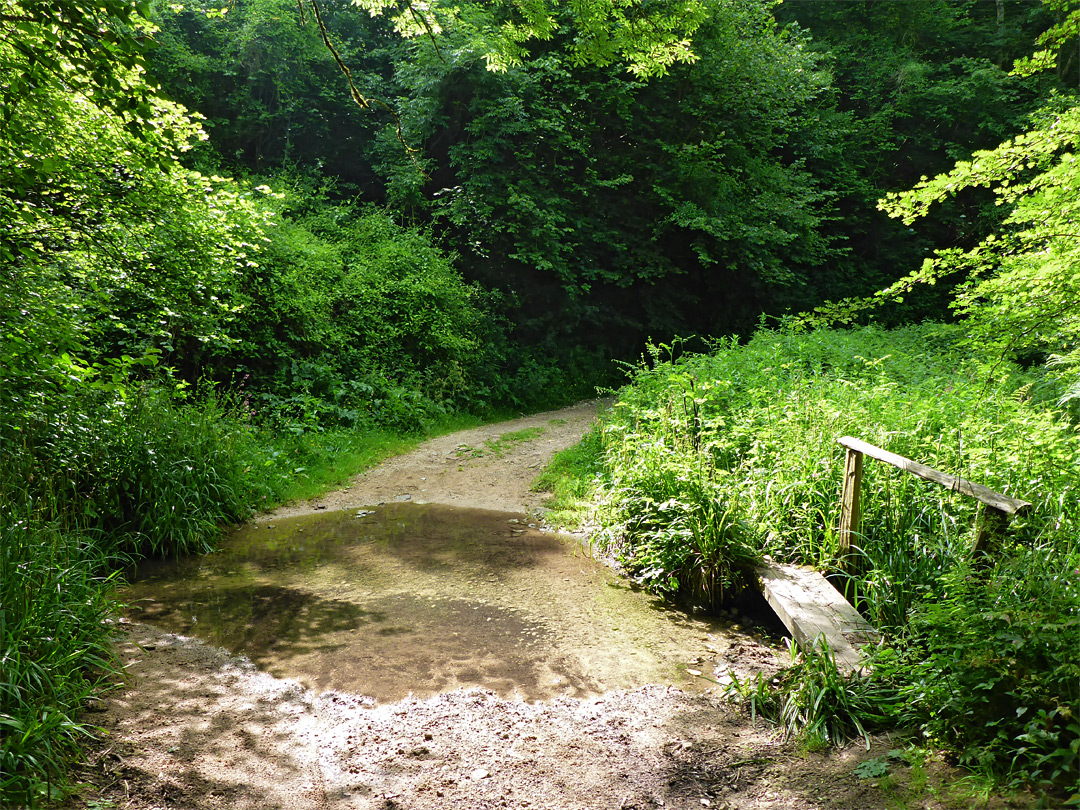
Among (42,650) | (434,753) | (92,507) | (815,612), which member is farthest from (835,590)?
(92,507)

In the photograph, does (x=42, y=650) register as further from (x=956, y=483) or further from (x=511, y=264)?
(x=511, y=264)

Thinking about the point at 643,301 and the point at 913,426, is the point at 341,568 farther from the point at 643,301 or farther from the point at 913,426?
the point at 643,301

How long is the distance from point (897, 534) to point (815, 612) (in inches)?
33.3

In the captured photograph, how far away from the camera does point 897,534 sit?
466cm

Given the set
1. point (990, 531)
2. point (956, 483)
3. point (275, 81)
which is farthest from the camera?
point (275, 81)

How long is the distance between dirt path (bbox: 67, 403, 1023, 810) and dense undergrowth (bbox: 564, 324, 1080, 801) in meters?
0.38

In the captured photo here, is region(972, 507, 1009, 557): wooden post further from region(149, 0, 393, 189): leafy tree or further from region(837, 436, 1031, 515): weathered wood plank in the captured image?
region(149, 0, 393, 189): leafy tree

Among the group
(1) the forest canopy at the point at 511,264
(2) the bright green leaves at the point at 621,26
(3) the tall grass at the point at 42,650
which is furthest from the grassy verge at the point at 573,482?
(3) the tall grass at the point at 42,650

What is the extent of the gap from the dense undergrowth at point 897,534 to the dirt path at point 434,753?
376 millimetres

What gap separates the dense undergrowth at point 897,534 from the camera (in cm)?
292

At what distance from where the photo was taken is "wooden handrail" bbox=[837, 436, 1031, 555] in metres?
3.71

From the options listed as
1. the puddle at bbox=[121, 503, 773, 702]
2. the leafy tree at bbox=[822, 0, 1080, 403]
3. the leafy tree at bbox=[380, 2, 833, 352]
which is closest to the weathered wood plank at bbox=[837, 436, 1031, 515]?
the leafy tree at bbox=[822, 0, 1080, 403]

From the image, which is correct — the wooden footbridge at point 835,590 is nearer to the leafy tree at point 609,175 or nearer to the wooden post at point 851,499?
the wooden post at point 851,499

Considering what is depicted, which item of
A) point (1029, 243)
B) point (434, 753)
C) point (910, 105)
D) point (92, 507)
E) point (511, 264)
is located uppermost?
point (910, 105)
